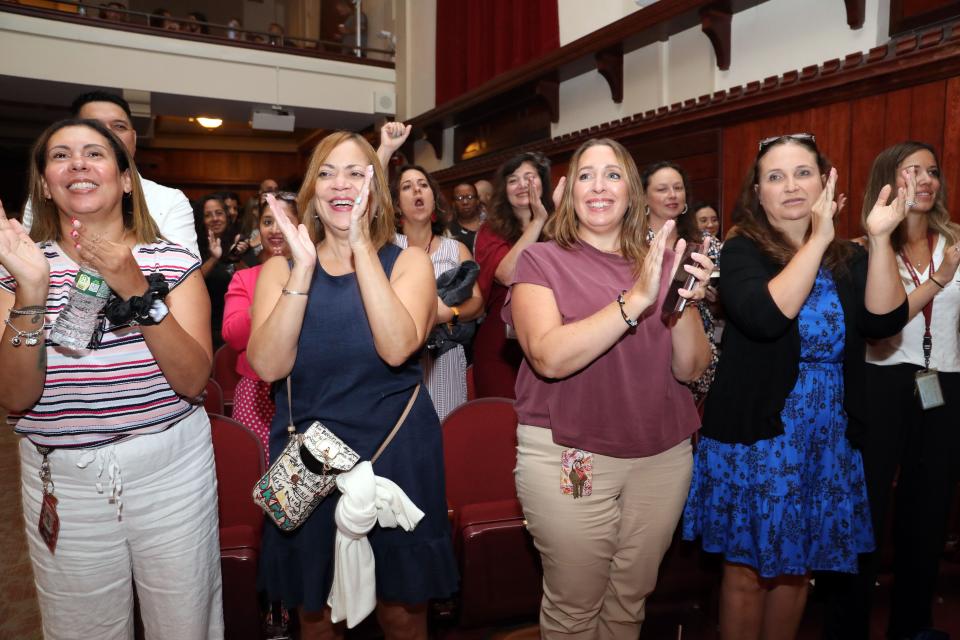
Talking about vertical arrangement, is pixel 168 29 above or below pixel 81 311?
above

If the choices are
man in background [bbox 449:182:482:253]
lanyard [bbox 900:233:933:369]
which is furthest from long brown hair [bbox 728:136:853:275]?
man in background [bbox 449:182:482:253]

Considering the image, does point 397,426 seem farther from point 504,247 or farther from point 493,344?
point 504,247

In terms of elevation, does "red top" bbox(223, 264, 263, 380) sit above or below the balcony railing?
below

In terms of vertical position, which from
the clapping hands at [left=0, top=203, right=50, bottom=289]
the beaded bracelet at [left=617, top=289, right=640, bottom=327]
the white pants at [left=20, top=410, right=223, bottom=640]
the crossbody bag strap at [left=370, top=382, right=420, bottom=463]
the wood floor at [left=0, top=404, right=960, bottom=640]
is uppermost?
the clapping hands at [left=0, top=203, right=50, bottom=289]

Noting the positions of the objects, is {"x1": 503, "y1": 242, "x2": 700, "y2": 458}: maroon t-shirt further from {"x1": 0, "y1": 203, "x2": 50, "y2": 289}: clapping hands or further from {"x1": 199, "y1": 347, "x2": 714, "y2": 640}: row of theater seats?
{"x1": 0, "y1": 203, "x2": 50, "y2": 289}: clapping hands

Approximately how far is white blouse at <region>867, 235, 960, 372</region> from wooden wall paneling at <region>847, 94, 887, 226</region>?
146 centimetres

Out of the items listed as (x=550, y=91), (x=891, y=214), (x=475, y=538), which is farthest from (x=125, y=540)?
(x=550, y=91)

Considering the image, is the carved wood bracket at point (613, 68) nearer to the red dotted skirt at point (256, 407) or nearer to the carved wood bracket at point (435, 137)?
the carved wood bracket at point (435, 137)

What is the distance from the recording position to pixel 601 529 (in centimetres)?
→ 152

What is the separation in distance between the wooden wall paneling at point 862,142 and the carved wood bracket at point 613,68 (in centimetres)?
209

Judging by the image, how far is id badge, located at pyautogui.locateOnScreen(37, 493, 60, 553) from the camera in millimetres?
1314

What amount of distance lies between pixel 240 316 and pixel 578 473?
1.26 meters

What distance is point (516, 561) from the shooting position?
1878mm

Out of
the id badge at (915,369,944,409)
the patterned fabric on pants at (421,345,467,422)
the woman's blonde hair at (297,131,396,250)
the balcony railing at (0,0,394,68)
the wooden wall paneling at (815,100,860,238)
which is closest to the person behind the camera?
the woman's blonde hair at (297,131,396,250)
